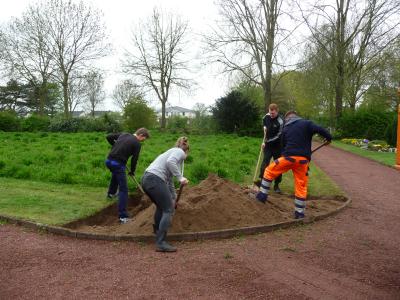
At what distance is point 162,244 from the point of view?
605 cm

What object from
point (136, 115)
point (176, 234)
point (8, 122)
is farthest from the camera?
point (136, 115)

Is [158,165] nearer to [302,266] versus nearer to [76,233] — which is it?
[76,233]

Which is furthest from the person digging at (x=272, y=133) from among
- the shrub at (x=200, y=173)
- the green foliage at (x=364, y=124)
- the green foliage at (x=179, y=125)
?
the green foliage at (x=179, y=125)

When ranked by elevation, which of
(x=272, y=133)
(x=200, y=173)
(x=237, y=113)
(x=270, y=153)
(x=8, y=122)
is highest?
(x=237, y=113)

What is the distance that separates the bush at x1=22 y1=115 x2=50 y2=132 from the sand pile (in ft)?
96.8

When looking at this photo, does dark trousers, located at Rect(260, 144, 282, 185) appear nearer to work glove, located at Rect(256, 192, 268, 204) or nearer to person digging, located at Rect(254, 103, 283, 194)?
person digging, located at Rect(254, 103, 283, 194)

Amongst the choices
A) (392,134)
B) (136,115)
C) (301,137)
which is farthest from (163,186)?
(136,115)

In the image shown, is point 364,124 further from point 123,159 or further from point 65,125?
point 123,159

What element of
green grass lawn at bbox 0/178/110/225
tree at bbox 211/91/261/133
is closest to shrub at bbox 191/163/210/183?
green grass lawn at bbox 0/178/110/225

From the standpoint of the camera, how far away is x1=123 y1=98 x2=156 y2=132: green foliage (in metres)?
39.6

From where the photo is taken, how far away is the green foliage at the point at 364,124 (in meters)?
32.0

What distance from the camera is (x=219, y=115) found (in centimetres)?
3756

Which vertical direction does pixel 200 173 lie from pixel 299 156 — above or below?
below

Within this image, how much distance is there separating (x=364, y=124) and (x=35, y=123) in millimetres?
26542
